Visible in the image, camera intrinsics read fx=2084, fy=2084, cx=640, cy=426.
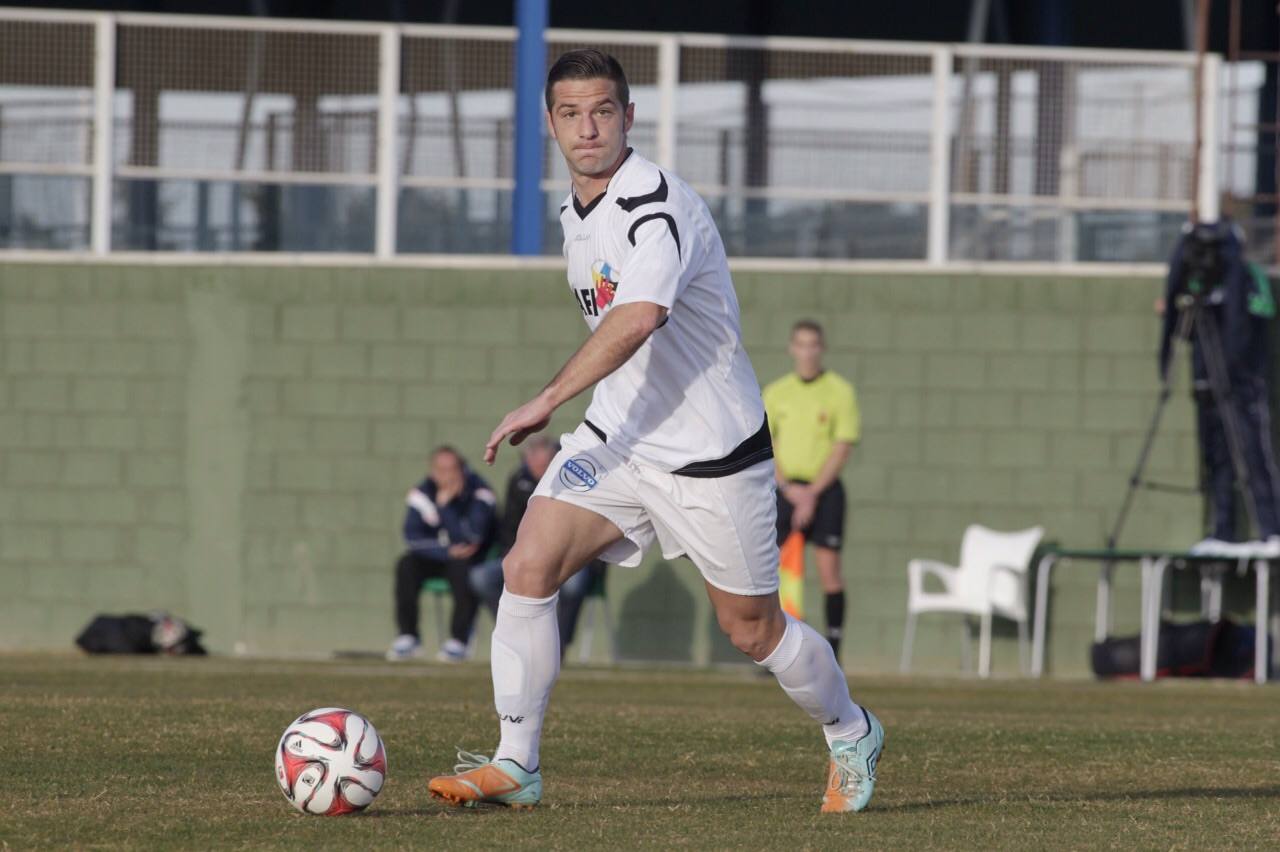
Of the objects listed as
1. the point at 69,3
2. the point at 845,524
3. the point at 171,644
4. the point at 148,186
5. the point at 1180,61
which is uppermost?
the point at 69,3

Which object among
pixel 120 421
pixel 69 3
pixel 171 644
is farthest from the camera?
pixel 69 3

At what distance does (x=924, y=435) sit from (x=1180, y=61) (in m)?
3.44

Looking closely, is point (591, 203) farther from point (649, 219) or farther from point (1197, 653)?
point (1197, 653)

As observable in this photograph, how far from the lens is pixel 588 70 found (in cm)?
557

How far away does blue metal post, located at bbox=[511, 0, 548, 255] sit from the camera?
50.8ft

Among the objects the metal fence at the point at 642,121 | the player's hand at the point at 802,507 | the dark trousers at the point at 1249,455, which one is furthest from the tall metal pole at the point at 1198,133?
the player's hand at the point at 802,507

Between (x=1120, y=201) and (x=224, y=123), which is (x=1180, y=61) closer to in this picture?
(x=1120, y=201)

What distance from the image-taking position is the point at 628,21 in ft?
77.8

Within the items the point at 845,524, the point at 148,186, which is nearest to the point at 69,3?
the point at 148,186

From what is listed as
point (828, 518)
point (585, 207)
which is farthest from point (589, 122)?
point (828, 518)

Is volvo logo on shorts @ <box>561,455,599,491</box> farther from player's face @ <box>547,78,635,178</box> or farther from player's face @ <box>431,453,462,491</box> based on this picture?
player's face @ <box>431,453,462,491</box>

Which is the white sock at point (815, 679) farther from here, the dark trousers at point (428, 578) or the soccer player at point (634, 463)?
the dark trousers at point (428, 578)

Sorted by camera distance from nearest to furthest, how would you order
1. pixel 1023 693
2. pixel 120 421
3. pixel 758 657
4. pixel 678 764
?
pixel 758 657 → pixel 678 764 → pixel 1023 693 → pixel 120 421

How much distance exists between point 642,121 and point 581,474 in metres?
10.2
